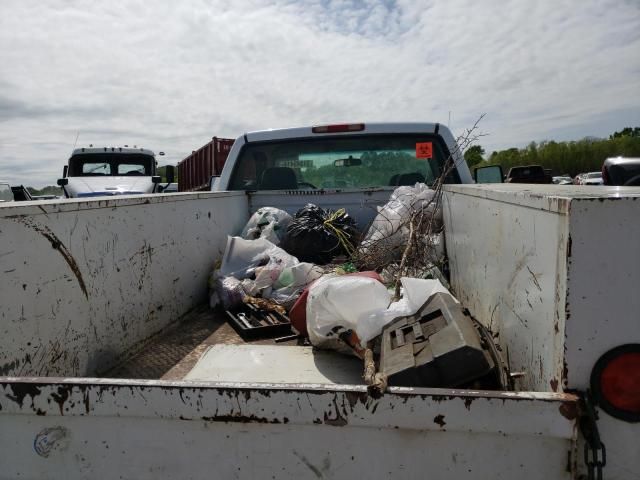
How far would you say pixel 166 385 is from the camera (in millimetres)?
1186

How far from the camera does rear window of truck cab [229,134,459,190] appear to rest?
3.88 meters

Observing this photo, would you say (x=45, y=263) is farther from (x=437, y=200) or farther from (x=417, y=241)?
(x=437, y=200)

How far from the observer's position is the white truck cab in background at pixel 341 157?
3.75 metres

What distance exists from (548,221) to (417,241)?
1779mm

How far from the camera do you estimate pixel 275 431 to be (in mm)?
1166

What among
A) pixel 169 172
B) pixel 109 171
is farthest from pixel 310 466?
pixel 169 172

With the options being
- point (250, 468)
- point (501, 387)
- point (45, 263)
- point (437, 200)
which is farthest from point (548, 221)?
point (437, 200)

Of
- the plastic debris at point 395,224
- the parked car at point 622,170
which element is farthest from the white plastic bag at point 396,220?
the parked car at point 622,170

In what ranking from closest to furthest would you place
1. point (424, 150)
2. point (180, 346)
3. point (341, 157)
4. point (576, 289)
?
point (576, 289), point (180, 346), point (424, 150), point (341, 157)

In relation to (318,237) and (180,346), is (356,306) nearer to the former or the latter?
(180,346)

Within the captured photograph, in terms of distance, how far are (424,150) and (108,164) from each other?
384 inches

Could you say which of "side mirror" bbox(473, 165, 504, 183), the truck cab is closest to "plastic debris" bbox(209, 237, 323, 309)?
"side mirror" bbox(473, 165, 504, 183)

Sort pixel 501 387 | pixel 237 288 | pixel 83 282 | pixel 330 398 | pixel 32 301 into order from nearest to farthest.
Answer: pixel 330 398 < pixel 501 387 < pixel 32 301 < pixel 83 282 < pixel 237 288

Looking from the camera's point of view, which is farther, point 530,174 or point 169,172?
point 169,172
